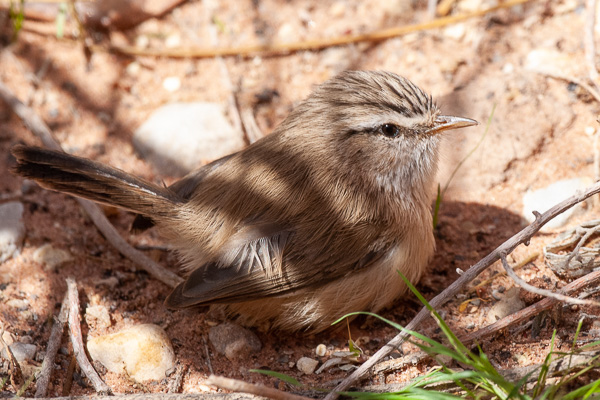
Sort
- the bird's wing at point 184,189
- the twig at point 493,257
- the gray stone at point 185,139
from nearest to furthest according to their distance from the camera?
the twig at point 493,257 → the bird's wing at point 184,189 → the gray stone at point 185,139

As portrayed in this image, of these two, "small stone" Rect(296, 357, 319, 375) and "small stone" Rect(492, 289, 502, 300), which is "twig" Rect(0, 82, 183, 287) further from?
"small stone" Rect(492, 289, 502, 300)

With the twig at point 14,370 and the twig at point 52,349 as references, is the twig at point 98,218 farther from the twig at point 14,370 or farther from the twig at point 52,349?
the twig at point 14,370

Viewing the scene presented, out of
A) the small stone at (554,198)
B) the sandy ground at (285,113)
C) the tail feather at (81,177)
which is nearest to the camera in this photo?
the tail feather at (81,177)

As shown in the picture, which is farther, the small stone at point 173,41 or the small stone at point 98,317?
the small stone at point 173,41

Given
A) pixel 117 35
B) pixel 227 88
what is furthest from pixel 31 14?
pixel 227 88

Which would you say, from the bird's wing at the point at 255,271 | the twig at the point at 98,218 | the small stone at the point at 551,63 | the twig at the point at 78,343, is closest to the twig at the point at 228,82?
the twig at the point at 98,218

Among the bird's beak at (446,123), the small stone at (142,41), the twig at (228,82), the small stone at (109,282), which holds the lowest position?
the small stone at (109,282)

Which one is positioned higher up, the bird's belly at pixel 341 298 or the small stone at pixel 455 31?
the small stone at pixel 455 31
